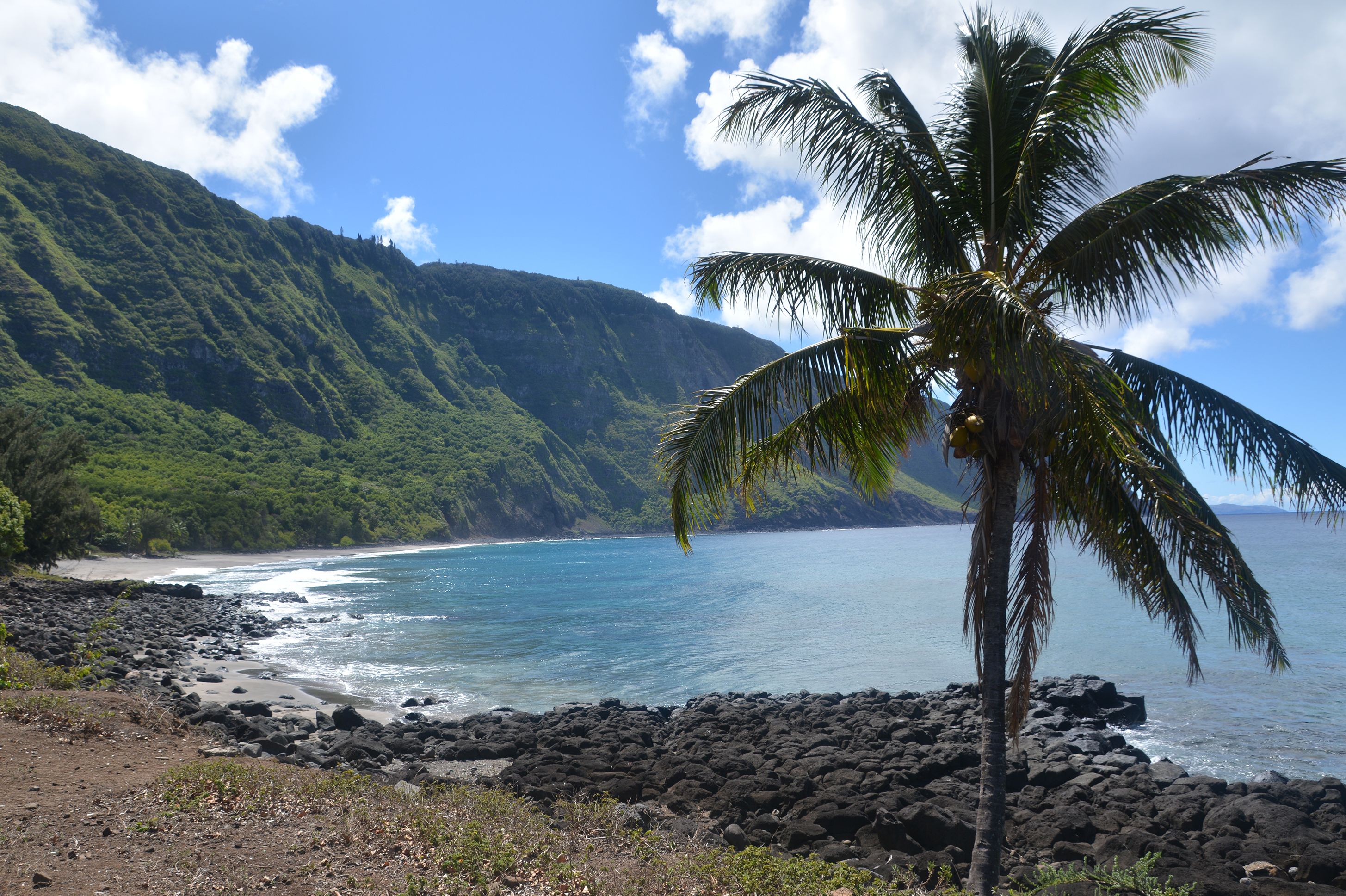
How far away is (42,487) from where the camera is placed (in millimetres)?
27656

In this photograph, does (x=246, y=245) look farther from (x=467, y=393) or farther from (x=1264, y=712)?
(x=1264, y=712)

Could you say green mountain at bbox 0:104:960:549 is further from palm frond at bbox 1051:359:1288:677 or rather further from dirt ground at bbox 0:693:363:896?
palm frond at bbox 1051:359:1288:677

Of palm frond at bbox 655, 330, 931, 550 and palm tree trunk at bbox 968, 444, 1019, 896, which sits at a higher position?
palm frond at bbox 655, 330, 931, 550

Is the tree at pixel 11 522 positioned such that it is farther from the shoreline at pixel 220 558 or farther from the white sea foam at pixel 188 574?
the white sea foam at pixel 188 574

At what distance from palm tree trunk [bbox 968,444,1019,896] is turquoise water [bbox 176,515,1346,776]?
9356mm

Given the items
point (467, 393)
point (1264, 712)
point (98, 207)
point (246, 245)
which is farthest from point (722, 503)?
point (467, 393)

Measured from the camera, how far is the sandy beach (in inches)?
1599

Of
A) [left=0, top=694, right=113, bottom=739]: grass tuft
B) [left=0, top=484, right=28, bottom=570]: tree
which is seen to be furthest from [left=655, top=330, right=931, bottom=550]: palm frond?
[left=0, top=484, right=28, bottom=570]: tree

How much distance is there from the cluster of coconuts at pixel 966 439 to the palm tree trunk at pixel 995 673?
200 mm

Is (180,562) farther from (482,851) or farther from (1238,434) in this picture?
(1238,434)

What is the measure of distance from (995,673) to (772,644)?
73.0 ft

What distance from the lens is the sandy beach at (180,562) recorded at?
4062 cm

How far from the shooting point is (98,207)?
99.9 meters

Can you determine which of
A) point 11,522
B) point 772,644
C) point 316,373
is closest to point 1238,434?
point 772,644
